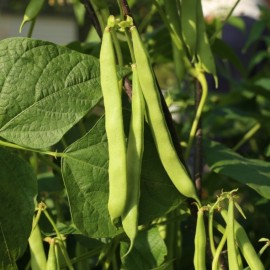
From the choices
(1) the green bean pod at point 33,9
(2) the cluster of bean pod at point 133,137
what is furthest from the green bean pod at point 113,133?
(1) the green bean pod at point 33,9

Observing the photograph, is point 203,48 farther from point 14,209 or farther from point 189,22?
point 14,209

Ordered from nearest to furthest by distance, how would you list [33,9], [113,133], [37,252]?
[113,133] → [37,252] → [33,9]

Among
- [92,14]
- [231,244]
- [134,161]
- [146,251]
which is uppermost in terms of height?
[92,14]

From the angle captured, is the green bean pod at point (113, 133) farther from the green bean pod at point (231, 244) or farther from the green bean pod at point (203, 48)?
the green bean pod at point (203, 48)

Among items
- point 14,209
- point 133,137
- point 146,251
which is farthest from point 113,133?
point 146,251

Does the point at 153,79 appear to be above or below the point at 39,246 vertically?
above

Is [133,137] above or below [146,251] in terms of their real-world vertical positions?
above

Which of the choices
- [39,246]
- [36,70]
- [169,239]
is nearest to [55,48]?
[36,70]

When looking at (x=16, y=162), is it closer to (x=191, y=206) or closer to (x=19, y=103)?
(x=19, y=103)
